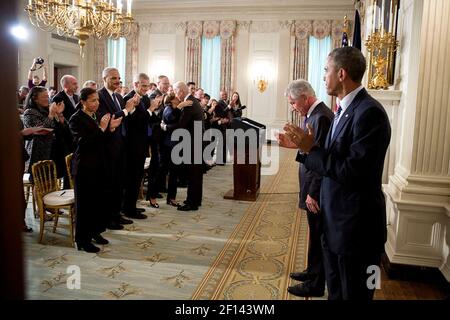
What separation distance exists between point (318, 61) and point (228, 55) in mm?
2993

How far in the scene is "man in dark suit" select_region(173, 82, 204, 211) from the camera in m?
5.41

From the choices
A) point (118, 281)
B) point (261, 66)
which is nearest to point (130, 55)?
point (261, 66)

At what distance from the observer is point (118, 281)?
329 cm

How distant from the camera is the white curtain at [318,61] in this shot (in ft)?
43.2

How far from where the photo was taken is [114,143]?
436 centimetres

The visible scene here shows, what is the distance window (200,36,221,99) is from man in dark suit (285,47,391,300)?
39.6 feet

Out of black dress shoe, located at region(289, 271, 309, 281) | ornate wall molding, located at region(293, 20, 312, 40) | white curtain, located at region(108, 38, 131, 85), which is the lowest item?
black dress shoe, located at region(289, 271, 309, 281)

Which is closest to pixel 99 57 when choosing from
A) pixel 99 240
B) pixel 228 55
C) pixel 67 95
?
pixel 228 55

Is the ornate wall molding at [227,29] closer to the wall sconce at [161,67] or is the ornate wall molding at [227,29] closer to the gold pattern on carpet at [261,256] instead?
the wall sconce at [161,67]

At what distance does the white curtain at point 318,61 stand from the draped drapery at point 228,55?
256cm

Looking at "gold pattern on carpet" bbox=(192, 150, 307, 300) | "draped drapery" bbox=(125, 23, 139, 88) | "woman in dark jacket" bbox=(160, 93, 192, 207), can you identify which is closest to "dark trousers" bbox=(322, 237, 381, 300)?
"gold pattern on carpet" bbox=(192, 150, 307, 300)

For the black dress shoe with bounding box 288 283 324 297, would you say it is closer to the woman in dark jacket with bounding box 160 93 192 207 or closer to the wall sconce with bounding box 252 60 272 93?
the woman in dark jacket with bounding box 160 93 192 207

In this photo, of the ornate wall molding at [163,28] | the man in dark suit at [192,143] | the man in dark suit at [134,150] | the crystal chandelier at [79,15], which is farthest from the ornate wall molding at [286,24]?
the man in dark suit at [134,150]

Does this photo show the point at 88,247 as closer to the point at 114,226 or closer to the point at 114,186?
the point at 114,226
